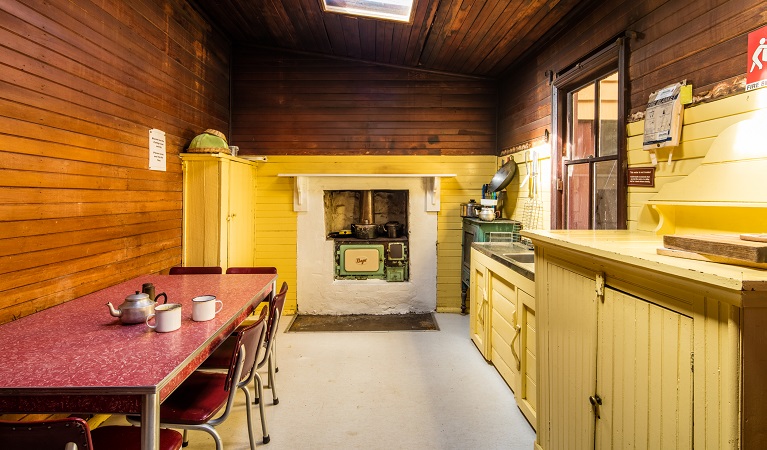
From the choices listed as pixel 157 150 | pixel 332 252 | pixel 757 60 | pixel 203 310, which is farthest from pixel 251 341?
pixel 332 252

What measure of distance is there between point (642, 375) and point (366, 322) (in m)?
3.73

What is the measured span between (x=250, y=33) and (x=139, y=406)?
438 centimetres

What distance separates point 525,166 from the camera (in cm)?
428

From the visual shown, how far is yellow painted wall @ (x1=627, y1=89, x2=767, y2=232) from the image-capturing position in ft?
5.57

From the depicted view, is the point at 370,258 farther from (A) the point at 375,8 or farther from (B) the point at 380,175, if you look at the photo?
(A) the point at 375,8

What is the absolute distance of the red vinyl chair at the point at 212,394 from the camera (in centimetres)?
176

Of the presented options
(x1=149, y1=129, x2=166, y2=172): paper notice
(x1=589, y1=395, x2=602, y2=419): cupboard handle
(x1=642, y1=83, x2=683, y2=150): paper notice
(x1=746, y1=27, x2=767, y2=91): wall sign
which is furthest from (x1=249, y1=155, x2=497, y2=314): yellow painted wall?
(x1=589, y1=395, x2=602, y2=419): cupboard handle

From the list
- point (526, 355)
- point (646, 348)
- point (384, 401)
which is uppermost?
point (646, 348)

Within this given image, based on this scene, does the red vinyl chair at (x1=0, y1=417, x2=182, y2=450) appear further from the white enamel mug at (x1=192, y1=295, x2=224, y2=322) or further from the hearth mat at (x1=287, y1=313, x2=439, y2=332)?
the hearth mat at (x1=287, y1=313, x2=439, y2=332)

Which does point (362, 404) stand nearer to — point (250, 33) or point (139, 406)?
point (139, 406)

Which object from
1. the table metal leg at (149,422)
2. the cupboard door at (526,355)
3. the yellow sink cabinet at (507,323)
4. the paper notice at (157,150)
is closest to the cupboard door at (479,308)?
the yellow sink cabinet at (507,323)

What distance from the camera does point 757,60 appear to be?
170 centimetres

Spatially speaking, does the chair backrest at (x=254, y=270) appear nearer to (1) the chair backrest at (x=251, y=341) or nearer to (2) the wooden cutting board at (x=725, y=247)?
(1) the chair backrest at (x=251, y=341)

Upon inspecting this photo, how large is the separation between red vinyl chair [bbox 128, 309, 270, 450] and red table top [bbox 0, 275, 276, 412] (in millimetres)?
141
